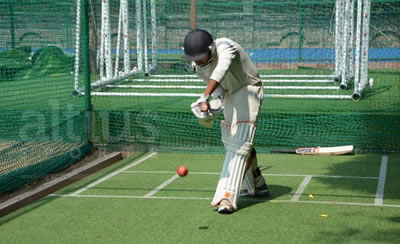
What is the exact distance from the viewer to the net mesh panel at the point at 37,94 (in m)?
8.44

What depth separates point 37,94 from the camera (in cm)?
1015

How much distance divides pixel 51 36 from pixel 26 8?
0.64 meters

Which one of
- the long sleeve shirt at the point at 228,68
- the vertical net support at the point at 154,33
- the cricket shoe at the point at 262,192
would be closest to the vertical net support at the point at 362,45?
the vertical net support at the point at 154,33

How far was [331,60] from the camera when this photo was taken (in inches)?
639

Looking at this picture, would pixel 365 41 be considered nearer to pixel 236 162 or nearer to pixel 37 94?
pixel 37 94

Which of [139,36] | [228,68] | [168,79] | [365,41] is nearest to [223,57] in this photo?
[228,68]

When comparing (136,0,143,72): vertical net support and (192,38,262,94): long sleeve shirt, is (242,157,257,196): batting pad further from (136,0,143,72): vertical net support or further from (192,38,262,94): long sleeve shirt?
(136,0,143,72): vertical net support

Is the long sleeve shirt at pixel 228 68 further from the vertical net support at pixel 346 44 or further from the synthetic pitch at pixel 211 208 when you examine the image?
the vertical net support at pixel 346 44

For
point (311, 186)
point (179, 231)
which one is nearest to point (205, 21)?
point (311, 186)

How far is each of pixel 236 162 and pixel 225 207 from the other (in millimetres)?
501

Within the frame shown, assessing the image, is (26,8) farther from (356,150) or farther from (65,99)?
(356,150)

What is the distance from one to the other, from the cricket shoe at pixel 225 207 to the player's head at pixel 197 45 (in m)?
1.53

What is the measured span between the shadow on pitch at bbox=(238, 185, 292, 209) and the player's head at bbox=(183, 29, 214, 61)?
5.88 feet

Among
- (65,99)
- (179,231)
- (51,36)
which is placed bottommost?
(179,231)
